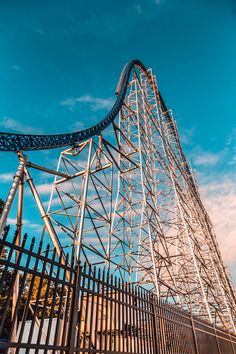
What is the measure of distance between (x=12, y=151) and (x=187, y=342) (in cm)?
532

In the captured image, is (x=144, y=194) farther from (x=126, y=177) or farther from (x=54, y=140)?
(x=54, y=140)

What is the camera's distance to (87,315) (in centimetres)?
254

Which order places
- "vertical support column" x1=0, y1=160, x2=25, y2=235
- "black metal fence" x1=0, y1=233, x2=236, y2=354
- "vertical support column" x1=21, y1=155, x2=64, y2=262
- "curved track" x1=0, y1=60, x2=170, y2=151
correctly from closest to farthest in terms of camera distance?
"black metal fence" x1=0, y1=233, x2=236, y2=354 → "vertical support column" x1=0, y1=160, x2=25, y2=235 → "vertical support column" x1=21, y1=155, x2=64, y2=262 → "curved track" x1=0, y1=60, x2=170, y2=151

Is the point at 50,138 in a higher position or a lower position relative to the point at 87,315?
higher

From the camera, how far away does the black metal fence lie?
1.80m

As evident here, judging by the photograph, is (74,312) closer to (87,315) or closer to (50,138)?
(87,315)

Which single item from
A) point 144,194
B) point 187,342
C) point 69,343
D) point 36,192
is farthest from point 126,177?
point 69,343

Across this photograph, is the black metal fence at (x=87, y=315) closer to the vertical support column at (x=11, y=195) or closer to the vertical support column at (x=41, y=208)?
the vertical support column at (x=11, y=195)

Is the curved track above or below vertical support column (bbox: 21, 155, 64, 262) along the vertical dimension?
above

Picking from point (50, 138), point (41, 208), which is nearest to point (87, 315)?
point (41, 208)

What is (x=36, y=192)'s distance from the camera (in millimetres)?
5816

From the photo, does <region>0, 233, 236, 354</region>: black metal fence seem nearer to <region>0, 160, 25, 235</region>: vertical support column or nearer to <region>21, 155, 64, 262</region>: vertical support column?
<region>0, 160, 25, 235</region>: vertical support column

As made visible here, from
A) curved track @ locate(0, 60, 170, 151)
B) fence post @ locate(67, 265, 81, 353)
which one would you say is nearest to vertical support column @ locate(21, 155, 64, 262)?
curved track @ locate(0, 60, 170, 151)

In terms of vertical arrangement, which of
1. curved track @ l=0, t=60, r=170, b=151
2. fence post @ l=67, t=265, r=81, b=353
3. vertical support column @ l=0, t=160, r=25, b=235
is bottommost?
fence post @ l=67, t=265, r=81, b=353
